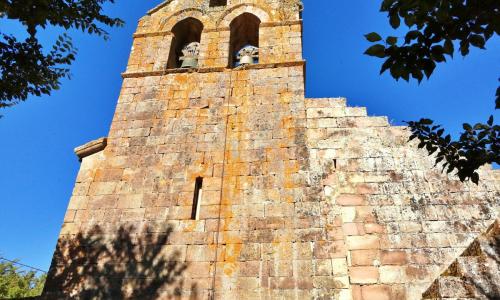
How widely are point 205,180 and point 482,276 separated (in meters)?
4.14

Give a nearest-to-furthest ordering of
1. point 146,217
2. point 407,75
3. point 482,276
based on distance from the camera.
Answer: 1. point 407,75
2. point 482,276
3. point 146,217

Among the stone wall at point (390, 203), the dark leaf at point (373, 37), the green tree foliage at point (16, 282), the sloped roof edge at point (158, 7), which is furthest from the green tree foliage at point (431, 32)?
the green tree foliage at point (16, 282)

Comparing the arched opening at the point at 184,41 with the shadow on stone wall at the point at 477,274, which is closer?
the shadow on stone wall at the point at 477,274

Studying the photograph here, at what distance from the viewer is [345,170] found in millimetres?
6398

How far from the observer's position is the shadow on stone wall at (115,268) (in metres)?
5.54

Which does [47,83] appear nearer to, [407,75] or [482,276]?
[407,75]

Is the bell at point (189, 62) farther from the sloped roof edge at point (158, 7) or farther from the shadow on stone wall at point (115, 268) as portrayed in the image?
the shadow on stone wall at point (115, 268)

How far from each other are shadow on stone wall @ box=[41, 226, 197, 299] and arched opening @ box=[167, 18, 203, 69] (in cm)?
417

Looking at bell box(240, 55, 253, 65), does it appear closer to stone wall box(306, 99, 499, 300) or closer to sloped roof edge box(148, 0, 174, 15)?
stone wall box(306, 99, 499, 300)

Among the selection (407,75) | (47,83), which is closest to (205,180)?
(47,83)

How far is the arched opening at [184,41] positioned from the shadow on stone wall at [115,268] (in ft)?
13.7

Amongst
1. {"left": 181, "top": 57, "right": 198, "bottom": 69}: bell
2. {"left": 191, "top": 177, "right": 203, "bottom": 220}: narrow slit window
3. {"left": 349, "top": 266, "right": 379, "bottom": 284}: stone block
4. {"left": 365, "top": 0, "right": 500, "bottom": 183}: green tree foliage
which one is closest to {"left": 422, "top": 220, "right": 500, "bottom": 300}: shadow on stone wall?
→ {"left": 349, "top": 266, "right": 379, "bottom": 284}: stone block

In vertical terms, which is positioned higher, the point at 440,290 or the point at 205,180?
the point at 205,180

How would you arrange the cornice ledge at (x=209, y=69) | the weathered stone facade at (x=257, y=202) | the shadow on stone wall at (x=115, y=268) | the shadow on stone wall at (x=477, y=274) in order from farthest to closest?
the cornice ledge at (x=209, y=69) → the shadow on stone wall at (x=115, y=268) → the weathered stone facade at (x=257, y=202) → the shadow on stone wall at (x=477, y=274)
